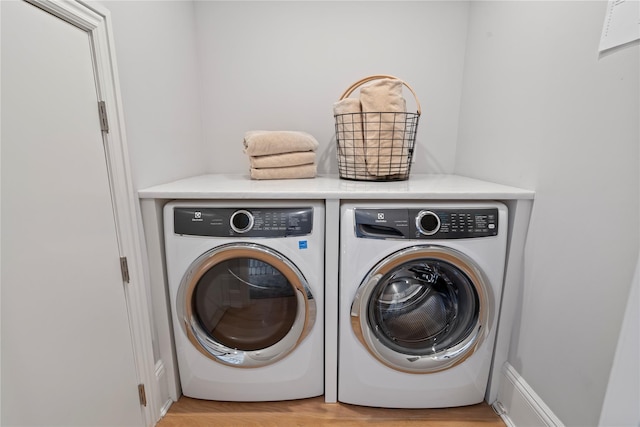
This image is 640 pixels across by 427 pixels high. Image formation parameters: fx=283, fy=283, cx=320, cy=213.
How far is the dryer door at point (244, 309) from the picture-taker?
3.58 ft

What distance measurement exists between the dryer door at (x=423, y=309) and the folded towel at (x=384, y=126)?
0.47m

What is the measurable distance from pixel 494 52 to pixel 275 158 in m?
1.14

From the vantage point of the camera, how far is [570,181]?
2.89 feet

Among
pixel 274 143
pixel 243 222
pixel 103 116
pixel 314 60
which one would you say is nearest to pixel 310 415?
pixel 243 222

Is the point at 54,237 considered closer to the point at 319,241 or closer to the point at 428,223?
the point at 319,241

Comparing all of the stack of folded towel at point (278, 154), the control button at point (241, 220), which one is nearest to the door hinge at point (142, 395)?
the control button at point (241, 220)

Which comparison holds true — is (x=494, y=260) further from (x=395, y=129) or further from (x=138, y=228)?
(x=138, y=228)

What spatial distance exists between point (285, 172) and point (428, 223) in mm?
713

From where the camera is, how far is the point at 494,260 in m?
1.06

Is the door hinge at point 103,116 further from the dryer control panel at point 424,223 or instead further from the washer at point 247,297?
the dryer control panel at point 424,223

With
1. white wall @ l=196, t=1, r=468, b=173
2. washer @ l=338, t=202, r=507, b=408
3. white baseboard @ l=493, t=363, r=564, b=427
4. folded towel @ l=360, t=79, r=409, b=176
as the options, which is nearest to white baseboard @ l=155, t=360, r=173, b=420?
washer @ l=338, t=202, r=507, b=408

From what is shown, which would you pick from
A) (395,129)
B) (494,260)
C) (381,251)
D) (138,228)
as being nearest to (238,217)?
(138,228)

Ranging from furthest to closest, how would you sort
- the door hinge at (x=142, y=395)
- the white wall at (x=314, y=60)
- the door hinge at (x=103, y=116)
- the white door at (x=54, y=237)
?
the white wall at (x=314, y=60), the door hinge at (x=142, y=395), the door hinge at (x=103, y=116), the white door at (x=54, y=237)

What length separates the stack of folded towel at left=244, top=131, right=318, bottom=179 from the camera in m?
1.34
